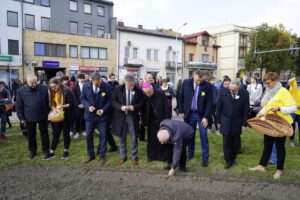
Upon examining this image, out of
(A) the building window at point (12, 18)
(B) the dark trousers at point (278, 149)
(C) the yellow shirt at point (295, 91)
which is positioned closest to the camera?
(B) the dark trousers at point (278, 149)

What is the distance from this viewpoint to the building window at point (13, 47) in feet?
95.3

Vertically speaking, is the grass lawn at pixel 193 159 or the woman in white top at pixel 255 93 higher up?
the woman in white top at pixel 255 93

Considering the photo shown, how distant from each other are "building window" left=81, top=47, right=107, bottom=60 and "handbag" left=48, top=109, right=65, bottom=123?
28728 millimetres

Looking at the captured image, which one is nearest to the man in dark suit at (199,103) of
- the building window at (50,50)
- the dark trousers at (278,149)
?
the dark trousers at (278,149)

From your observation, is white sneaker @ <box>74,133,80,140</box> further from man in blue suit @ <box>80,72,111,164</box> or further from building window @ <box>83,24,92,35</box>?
building window @ <box>83,24,92,35</box>

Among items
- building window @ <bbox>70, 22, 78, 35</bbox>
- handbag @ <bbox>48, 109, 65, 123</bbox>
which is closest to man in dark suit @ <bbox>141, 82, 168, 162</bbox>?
handbag @ <bbox>48, 109, 65, 123</bbox>

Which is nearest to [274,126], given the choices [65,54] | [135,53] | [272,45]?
[65,54]

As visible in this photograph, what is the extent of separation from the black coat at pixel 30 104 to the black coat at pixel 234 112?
3929mm

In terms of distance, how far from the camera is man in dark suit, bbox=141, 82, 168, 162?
6102 millimetres

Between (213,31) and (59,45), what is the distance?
3556 centimetres

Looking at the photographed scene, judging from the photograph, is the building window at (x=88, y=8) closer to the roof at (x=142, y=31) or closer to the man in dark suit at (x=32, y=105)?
the roof at (x=142, y=31)

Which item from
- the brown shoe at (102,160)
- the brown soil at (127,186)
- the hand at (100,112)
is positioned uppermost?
the hand at (100,112)

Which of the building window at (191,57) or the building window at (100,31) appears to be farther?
the building window at (191,57)

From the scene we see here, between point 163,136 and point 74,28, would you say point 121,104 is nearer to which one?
point 163,136
